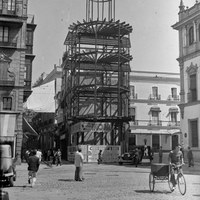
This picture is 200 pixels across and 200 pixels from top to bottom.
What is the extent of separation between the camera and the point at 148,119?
5728 centimetres

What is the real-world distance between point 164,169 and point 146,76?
45.9m

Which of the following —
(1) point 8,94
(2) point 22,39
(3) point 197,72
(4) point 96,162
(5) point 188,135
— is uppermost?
(2) point 22,39

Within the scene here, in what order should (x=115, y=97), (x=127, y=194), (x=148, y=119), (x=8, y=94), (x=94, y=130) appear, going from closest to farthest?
(x=127, y=194)
(x=8, y=94)
(x=94, y=130)
(x=115, y=97)
(x=148, y=119)

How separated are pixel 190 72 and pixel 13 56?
16247mm

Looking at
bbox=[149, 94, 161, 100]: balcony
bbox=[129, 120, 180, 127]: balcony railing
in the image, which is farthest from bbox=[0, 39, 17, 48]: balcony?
bbox=[149, 94, 161, 100]: balcony

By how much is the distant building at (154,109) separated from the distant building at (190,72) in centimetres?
2210

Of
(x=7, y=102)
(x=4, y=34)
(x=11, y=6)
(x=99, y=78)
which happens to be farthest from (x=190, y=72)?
(x=11, y=6)

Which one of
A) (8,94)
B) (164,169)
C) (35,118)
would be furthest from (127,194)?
(35,118)

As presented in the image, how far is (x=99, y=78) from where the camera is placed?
4159 centimetres

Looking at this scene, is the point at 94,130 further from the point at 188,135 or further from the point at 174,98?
the point at 174,98

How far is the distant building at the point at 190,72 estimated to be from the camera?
106 ft

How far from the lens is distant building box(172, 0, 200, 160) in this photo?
106 ft

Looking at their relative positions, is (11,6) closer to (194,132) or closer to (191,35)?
(191,35)

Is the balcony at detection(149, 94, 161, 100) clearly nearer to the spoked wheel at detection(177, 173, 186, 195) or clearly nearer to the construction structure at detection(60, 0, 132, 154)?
the construction structure at detection(60, 0, 132, 154)
